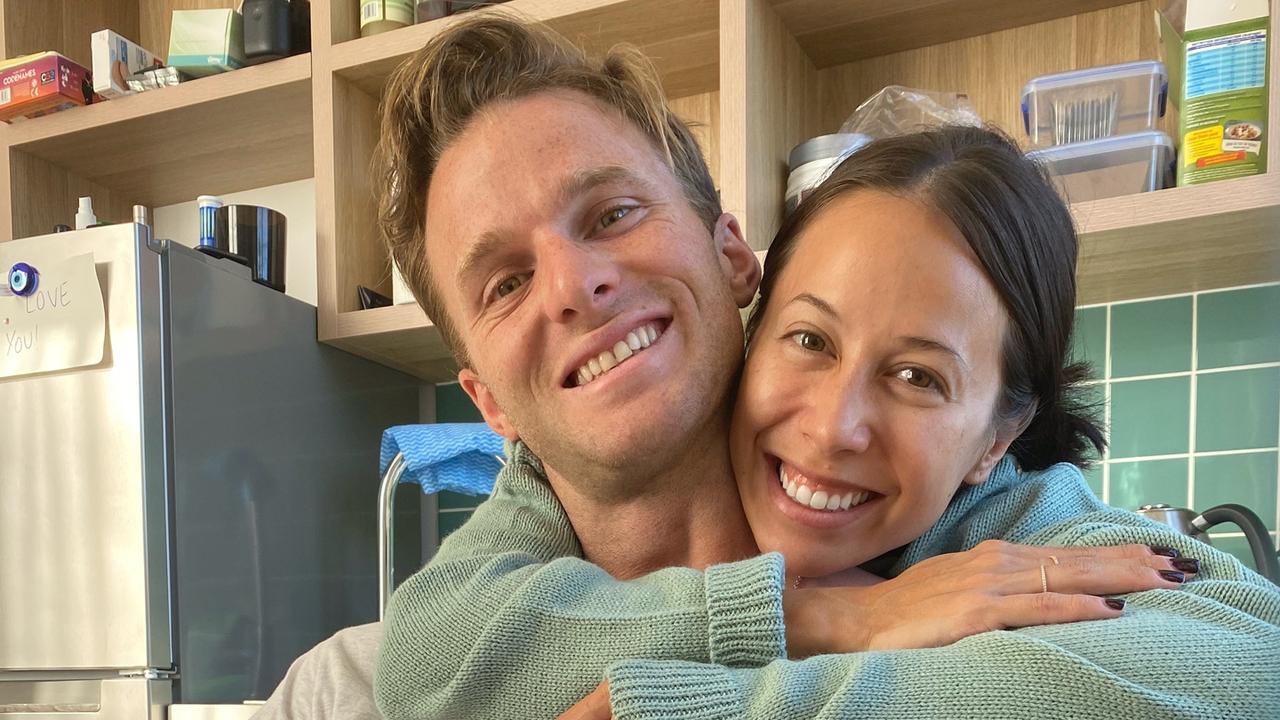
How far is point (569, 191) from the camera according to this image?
0.98m

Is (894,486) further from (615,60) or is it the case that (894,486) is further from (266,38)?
(266,38)

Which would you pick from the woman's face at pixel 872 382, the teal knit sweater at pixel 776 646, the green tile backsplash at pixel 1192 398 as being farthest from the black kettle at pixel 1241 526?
the woman's face at pixel 872 382

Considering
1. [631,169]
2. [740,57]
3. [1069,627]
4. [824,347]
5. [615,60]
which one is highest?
[740,57]

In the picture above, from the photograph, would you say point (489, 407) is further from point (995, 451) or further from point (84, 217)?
point (84, 217)

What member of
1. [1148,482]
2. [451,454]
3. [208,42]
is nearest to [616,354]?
[451,454]

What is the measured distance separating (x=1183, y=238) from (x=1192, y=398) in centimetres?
35

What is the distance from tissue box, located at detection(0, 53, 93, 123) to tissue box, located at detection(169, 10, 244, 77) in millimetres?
221

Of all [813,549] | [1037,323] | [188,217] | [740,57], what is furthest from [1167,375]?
[188,217]

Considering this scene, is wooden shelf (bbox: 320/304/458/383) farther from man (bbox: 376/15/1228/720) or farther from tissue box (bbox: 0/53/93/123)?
man (bbox: 376/15/1228/720)

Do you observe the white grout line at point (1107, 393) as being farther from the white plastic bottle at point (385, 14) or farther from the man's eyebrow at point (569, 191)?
the white plastic bottle at point (385, 14)

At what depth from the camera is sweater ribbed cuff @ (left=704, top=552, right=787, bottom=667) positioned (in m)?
0.76

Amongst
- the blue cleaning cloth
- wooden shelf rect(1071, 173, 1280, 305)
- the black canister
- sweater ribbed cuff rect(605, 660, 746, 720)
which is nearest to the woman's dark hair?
sweater ribbed cuff rect(605, 660, 746, 720)

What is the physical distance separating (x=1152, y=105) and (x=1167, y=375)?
18.4 inches

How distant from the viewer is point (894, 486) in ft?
2.86
